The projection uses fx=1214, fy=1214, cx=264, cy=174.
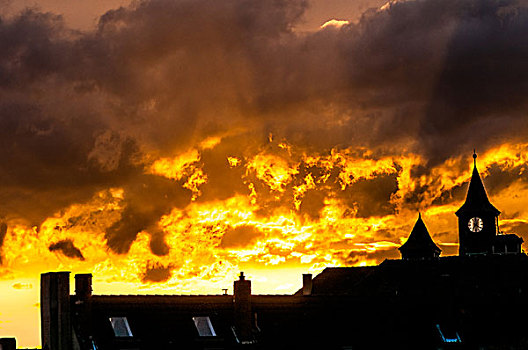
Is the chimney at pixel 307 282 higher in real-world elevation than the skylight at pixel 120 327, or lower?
higher

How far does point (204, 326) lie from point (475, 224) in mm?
75054

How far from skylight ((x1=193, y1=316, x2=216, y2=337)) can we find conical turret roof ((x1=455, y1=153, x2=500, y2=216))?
74986 mm

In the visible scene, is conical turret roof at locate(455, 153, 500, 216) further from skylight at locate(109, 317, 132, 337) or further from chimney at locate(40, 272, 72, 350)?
chimney at locate(40, 272, 72, 350)

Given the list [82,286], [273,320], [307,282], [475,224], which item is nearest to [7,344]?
[82,286]

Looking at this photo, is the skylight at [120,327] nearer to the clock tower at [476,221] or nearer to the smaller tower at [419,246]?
the clock tower at [476,221]

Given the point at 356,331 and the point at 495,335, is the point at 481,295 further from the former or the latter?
the point at 356,331

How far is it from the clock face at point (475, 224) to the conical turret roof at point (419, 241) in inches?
281

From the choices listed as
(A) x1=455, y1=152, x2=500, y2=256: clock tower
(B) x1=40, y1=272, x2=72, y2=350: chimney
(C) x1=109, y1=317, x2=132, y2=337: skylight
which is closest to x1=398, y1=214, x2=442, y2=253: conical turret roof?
(A) x1=455, y1=152, x2=500, y2=256: clock tower

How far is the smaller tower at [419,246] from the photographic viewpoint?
512ft

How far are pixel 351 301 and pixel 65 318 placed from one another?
21.4 metres

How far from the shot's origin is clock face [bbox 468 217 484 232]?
15150cm

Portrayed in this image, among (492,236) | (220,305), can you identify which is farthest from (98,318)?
(492,236)

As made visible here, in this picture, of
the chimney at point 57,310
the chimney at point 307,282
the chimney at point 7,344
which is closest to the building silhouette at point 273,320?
the chimney at point 57,310

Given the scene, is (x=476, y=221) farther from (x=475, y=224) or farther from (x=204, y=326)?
(x=204, y=326)
